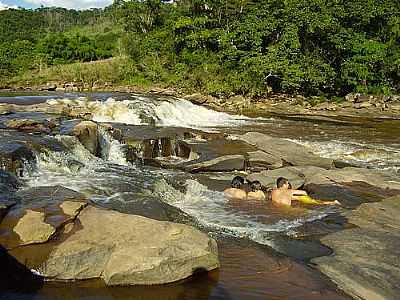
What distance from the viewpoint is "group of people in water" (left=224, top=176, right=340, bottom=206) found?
1082cm

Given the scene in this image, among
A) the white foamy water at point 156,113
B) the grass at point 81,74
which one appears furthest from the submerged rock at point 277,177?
the grass at point 81,74

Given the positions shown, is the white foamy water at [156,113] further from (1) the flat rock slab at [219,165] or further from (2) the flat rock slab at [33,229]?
(2) the flat rock slab at [33,229]

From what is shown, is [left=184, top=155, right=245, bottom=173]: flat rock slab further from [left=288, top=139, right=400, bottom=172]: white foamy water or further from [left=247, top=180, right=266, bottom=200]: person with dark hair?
[left=288, top=139, right=400, bottom=172]: white foamy water

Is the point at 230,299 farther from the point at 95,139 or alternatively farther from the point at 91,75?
the point at 91,75

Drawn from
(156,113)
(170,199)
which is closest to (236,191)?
(170,199)

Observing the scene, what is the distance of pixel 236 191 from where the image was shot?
11.3 metres

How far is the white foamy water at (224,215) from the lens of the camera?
8.58m

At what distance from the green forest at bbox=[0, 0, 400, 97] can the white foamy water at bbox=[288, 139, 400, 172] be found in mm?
15425

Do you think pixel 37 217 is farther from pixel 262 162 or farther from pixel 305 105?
pixel 305 105

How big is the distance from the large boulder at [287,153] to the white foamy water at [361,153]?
130 cm

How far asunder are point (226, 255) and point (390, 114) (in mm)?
25762

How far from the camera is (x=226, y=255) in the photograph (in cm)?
727

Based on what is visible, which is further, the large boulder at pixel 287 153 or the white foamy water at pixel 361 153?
the white foamy water at pixel 361 153

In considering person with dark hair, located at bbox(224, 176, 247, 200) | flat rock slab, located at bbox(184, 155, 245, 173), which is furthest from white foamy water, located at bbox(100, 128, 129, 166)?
person with dark hair, located at bbox(224, 176, 247, 200)
